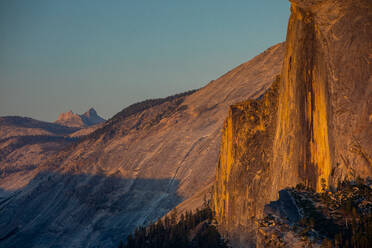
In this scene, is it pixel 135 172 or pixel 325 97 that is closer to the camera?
pixel 325 97

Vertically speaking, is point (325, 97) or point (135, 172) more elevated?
point (135, 172)

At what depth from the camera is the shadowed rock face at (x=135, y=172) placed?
12531cm

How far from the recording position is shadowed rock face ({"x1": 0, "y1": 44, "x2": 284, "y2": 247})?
125312mm

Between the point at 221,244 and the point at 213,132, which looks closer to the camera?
the point at 221,244

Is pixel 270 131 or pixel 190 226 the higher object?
pixel 270 131

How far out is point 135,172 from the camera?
143 m

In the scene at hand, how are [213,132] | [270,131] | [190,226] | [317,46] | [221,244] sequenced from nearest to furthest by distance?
1. [317,46]
2. [270,131]
3. [221,244]
4. [190,226]
5. [213,132]

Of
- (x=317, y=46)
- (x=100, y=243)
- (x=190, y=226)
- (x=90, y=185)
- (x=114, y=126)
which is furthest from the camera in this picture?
(x=114, y=126)

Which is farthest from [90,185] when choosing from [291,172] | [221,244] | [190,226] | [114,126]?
[291,172]

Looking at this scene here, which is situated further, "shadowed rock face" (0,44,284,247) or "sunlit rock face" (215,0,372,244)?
"shadowed rock face" (0,44,284,247)

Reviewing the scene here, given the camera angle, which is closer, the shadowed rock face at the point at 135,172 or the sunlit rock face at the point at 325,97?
the sunlit rock face at the point at 325,97

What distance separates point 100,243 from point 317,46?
305 ft

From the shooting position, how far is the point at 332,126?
3488cm

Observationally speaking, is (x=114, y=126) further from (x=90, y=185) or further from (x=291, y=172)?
(x=291, y=172)
